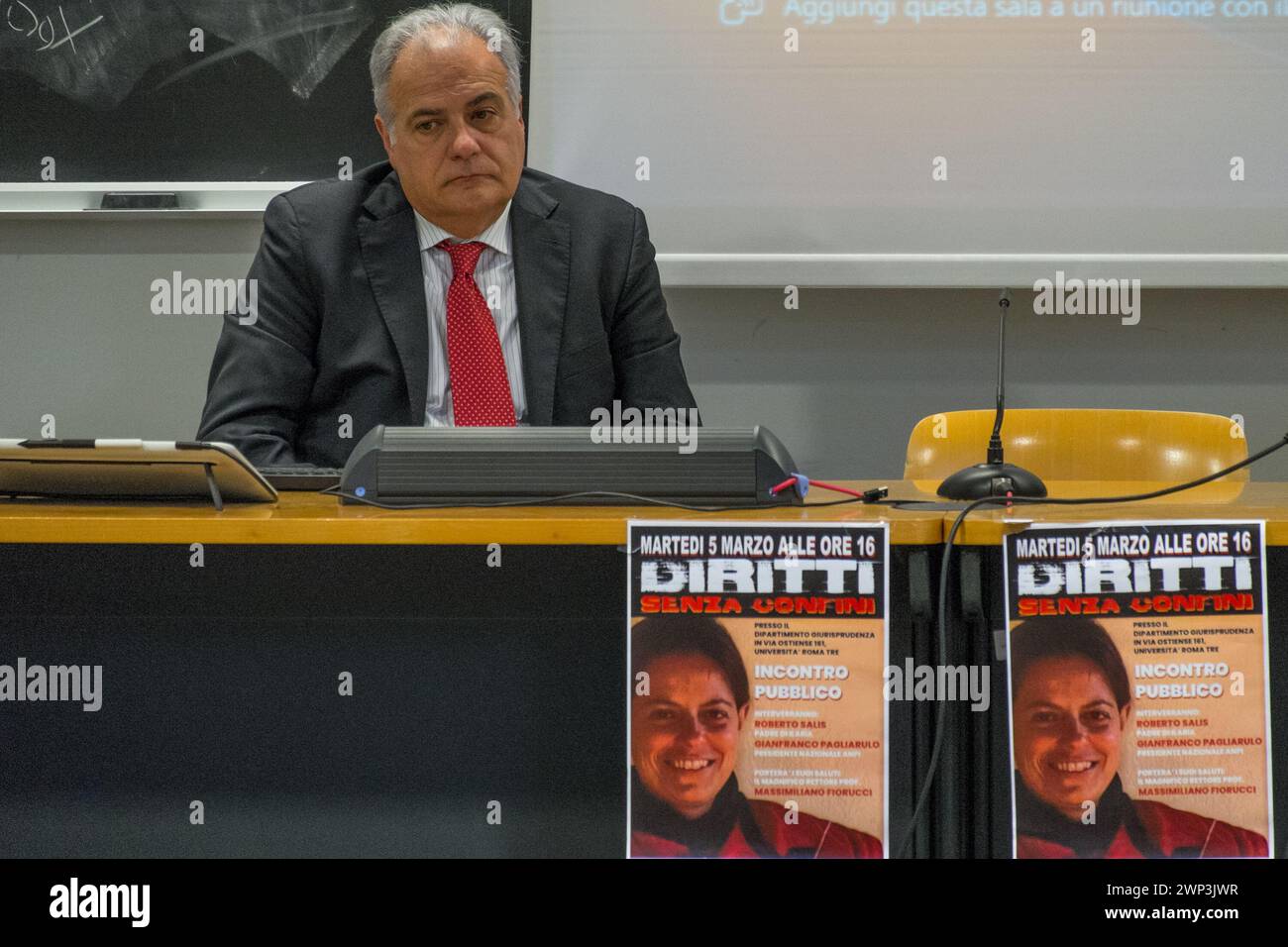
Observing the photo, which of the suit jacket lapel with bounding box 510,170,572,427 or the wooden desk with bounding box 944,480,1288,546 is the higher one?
the suit jacket lapel with bounding box 510,170,572,427

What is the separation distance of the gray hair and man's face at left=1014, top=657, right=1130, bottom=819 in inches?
47.2

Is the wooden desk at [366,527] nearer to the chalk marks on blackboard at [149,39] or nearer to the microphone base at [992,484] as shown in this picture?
the microphone base at [992,484]

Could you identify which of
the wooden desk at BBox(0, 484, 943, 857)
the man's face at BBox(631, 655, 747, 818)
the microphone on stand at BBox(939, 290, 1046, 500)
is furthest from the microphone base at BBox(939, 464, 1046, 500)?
the man's face at BBox(631, 655, 747, 818)

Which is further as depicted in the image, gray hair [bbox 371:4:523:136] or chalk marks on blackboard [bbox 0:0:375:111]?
chalk marks on blackboard [bbox 0:0:375:111]

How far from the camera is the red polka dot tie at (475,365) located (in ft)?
5.53

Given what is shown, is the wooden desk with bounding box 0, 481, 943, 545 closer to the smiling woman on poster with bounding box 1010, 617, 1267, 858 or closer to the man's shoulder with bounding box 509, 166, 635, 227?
the smiling woman on poster with bounding box 1010, 617, 1267, 858

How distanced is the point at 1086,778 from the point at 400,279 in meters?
1.16

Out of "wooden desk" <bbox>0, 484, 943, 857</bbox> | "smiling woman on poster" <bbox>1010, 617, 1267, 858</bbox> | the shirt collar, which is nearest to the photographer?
"smiling woman on poster" <bbox>1010, 617, 1267, 858</bbox>

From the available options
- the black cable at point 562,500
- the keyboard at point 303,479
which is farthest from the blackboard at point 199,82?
the black cable at point 562,500

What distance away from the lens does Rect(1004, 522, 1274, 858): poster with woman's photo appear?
0.84 metres

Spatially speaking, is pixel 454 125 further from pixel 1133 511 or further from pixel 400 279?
pixel 1133 511

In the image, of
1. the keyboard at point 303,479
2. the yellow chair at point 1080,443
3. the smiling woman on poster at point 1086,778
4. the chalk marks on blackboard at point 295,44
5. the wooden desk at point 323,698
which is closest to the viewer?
the smiling woman on poster at point 1086,778

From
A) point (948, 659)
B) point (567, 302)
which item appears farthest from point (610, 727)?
point (567, 302)

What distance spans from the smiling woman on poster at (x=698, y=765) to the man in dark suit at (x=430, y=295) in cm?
87
